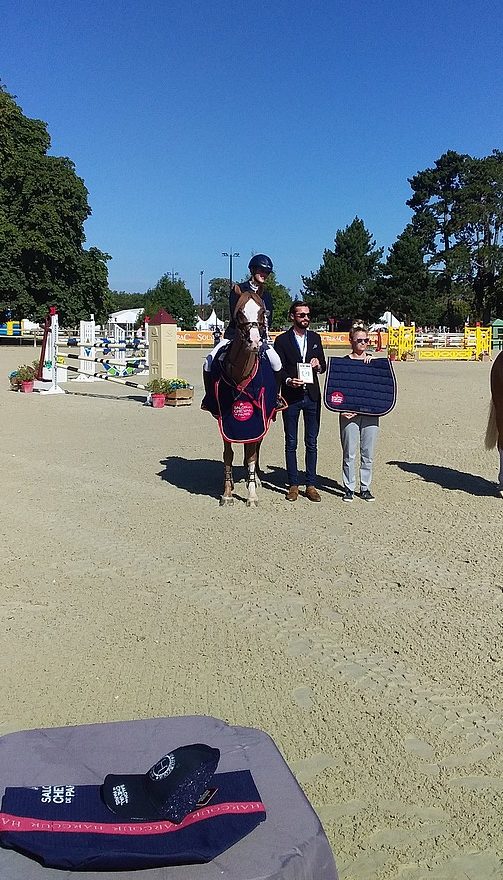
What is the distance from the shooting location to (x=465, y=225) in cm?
7306

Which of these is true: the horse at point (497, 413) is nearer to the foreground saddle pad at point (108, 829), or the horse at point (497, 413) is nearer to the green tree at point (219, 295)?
the foreground saddle pad at point (108, 829)

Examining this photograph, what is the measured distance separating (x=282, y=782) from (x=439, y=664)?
2.04 metres

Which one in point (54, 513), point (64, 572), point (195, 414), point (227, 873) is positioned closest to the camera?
point (227, 873)

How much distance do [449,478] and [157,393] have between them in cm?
856

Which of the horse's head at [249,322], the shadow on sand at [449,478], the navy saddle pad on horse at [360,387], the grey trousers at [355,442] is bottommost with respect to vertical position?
the shadow on sand at [449,478]

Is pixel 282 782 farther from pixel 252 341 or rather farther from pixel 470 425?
pixel 470 425

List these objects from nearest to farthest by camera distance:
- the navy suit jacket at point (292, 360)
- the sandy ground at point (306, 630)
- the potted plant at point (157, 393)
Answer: the sandy ground at point (306, 630)
the navy suit jacket at point (292, 360)
the potted plant at point (157, 393)

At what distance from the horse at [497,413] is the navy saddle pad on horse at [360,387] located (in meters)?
1.15

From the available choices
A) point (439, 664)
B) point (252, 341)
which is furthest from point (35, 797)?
point (252, 341)

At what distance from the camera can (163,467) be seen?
9312mm

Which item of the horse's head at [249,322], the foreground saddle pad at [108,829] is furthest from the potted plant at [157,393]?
the foreground saddle pad at [108,829]

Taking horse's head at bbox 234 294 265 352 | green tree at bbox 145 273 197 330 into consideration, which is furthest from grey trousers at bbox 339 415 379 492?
green tree at bbox 145 273 197 330

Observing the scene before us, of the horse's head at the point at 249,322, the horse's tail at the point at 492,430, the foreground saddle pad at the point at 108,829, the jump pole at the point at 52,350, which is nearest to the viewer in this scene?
the foreground saddle pad at the point at 108,829

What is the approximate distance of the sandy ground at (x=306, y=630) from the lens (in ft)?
9.64
